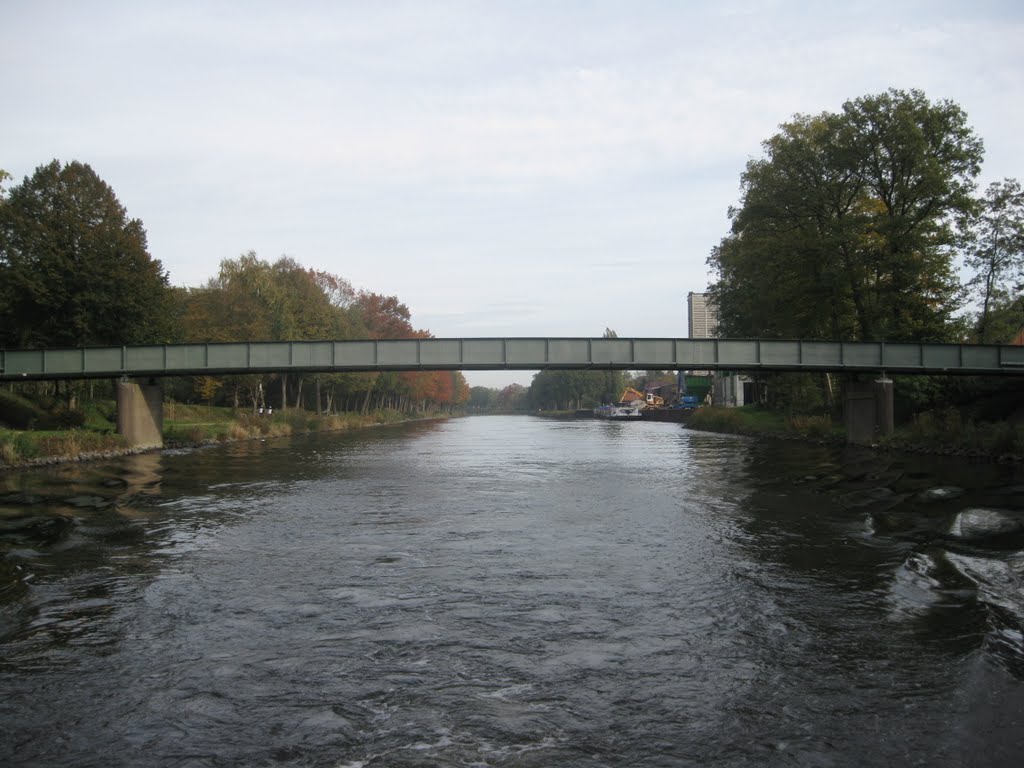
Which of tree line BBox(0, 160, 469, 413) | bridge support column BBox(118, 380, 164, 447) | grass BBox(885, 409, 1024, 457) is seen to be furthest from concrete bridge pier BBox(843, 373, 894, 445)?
tree line BBox(0, 160, 469, 413)

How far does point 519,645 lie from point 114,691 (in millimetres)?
4554

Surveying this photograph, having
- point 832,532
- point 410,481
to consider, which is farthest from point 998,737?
point 410,481

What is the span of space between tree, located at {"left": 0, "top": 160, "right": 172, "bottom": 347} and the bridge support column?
314 inches

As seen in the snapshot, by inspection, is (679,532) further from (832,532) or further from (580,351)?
(580,351)

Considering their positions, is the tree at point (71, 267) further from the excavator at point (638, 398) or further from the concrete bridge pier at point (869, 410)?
the excavator at point (638, 398)

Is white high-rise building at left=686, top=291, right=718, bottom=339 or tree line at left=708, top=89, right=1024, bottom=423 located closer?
tree line at left=708, top=89, right=1024, bottom=423

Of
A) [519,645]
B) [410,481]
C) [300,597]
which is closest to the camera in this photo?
[519,645]

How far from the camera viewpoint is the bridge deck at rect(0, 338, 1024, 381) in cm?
4556

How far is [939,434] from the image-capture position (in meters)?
37.5

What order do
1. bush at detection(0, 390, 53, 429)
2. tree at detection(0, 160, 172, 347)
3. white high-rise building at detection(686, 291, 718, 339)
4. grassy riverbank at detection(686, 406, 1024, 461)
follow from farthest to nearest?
white high-rise building at detection(686, 291, 718, 339)
tree at detection(0, 160, 172, 347)
bush at detection(0, 390, 53, 429)
grassy riverbank at detection(686, 406, 1024, 461)

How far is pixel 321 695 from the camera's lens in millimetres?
7965

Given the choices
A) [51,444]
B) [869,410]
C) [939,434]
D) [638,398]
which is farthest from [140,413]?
[638,398]

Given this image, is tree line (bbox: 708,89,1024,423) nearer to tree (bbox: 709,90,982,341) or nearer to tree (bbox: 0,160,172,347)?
tree (bbox: 709,90,982,341)

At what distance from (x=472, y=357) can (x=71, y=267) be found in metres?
27.3
